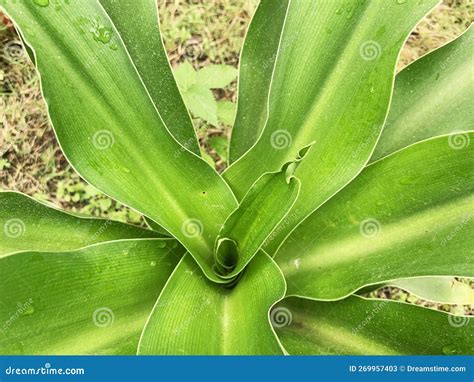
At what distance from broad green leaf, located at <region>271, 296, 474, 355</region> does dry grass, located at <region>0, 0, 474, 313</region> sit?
0.53 m

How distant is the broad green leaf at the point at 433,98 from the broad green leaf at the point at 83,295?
22.1 inches

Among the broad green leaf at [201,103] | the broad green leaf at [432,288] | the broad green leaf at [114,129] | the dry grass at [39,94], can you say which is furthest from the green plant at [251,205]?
the dry grass at [39,94]

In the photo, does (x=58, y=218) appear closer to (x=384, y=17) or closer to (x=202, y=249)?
(x=202, y=249)

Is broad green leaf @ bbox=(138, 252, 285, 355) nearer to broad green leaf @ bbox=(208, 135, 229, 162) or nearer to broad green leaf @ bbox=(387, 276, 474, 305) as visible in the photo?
broad green leaf @ bbox=(387, 276, 474, 305)

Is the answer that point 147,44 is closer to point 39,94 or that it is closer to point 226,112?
point 226,112

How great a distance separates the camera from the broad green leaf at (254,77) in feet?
3.96

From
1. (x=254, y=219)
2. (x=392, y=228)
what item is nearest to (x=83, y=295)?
(x=254, y=219)

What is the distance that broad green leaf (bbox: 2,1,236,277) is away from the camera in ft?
3.07

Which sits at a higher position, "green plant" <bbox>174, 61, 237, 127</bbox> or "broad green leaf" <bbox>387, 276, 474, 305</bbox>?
"green plant" <bbox>174, 61, 237, 127</bbox>

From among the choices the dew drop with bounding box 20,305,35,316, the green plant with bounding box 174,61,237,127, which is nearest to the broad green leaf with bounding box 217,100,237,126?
the green plant with bounding box 174,61,237,127

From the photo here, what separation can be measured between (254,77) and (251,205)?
408mm

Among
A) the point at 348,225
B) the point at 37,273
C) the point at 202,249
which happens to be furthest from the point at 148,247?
the point at 348,225

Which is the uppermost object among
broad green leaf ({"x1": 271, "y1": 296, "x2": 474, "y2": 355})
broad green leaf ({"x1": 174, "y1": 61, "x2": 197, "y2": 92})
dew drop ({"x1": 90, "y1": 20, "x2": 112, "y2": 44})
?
dew drop ({"x1": 90, "y1": 20, "x2": 112, "y2": 44})
